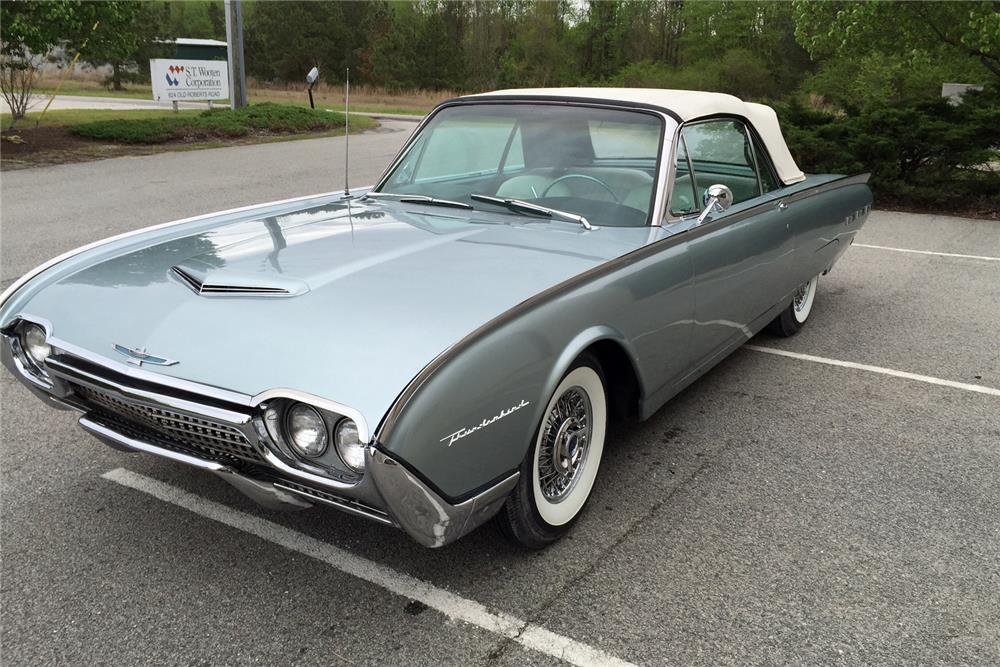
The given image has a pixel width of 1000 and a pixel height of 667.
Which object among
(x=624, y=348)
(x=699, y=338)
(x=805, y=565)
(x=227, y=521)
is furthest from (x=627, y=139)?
(x=227, y=521)

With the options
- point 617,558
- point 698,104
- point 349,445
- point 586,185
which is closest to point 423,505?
point 349,445

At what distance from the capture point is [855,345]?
5082 mm

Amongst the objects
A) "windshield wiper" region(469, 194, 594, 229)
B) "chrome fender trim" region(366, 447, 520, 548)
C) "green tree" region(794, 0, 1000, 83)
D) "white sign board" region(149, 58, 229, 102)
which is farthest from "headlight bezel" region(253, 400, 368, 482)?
"white sign board" region(149, 58, 229, 102)

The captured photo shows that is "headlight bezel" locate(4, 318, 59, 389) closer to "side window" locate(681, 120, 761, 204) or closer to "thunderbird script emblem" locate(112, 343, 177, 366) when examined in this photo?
"thunderbird script emblem" locate(112, 343, 177, 366)

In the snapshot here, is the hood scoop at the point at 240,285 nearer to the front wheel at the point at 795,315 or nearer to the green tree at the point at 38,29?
the front wheel at the point at 795,315

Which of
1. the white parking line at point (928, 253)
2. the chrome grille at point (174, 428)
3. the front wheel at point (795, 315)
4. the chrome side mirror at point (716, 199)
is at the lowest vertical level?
the white parking line at point (928, 253)

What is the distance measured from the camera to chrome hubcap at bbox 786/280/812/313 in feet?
16.9

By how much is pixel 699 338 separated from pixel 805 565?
1.08m

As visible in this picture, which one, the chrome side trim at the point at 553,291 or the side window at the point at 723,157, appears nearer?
the chrome side trim at the point at 553,291

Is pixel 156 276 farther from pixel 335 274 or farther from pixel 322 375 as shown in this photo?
pixel 322 375

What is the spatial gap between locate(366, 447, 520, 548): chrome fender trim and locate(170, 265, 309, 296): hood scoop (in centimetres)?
75

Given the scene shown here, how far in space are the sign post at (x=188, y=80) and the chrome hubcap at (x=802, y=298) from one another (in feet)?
61.3

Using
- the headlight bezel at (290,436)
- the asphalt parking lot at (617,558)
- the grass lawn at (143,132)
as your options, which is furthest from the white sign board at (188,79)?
the headlight bezel at (290,436)

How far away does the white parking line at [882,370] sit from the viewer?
436cm
